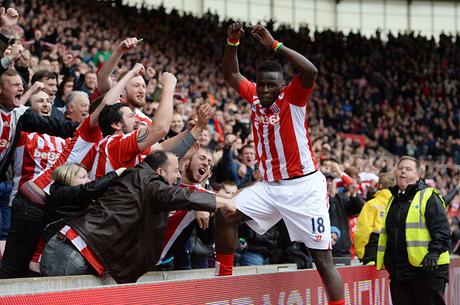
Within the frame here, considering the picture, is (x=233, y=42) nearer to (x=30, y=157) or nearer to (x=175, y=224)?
(x=175, y=224)

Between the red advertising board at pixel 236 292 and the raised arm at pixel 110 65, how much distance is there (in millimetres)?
2411

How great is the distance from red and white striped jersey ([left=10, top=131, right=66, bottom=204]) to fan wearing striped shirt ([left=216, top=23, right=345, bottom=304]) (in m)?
1.98

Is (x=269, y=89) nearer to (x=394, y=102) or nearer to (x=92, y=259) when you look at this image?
(x=92, y=259)

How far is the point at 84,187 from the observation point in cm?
529

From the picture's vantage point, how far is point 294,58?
5.62 m

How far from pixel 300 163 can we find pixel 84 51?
1030cm

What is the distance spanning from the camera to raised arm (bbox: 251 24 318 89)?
18.5ft

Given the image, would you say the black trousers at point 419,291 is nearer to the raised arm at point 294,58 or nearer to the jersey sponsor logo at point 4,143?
the raised arm at point 294,58

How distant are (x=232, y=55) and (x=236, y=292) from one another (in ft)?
7.10

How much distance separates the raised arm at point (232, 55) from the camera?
6121mm

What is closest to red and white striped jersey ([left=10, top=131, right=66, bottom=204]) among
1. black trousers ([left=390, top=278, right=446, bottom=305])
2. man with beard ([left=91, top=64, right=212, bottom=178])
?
man with beard ([left=91, top=64, right=212, bottom=178])

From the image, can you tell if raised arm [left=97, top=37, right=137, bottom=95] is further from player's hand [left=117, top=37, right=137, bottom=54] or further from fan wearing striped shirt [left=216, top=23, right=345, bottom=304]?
fan wearing striped shirt [left=216, top=23, right=345, bottom=304]

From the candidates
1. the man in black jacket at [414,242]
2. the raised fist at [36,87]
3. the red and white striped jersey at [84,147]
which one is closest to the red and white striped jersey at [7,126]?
the raised fist at [36,87]

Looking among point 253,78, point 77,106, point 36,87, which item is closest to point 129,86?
point 77,106
